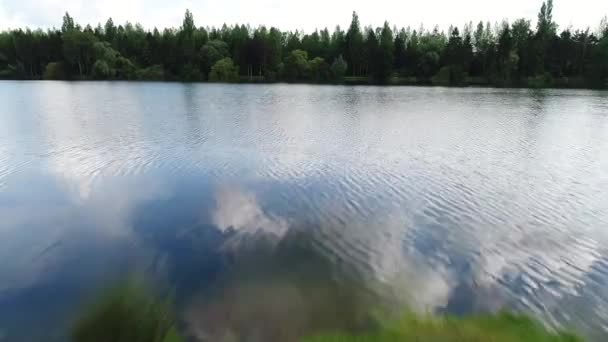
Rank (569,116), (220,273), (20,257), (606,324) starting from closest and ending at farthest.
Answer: (606,324)
(220,273)
(20,257)
(569,116)

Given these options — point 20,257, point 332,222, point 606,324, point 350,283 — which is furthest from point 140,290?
point 606,324

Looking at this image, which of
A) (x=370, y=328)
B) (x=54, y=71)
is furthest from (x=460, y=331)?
(x=54, y=71)

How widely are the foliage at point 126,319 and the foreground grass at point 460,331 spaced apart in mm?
2549

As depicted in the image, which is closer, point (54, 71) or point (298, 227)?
point (298, 227)

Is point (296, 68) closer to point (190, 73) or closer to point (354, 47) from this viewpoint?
point (354, 47)

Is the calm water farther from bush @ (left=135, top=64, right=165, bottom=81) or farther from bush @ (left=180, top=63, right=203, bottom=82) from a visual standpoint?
bush @ (left=135, top=64, right=165, bottom=81)

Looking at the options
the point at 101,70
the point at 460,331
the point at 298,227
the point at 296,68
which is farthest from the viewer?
the point at 296,68

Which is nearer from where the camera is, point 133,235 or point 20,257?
point 20,257

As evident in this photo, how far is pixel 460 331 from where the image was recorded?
6273 millimetres

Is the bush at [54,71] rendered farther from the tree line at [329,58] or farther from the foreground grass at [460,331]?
the foreground grass at [460,331]

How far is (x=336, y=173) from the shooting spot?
15367mm

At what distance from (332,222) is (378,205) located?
2196 mm

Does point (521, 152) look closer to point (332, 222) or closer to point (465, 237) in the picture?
point (465, 237)

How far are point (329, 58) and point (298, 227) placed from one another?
11221 cm
